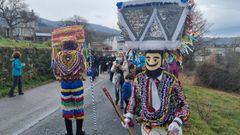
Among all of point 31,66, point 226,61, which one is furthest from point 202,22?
point 31,66

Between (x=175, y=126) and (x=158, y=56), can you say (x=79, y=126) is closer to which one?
(x=158, y=56)

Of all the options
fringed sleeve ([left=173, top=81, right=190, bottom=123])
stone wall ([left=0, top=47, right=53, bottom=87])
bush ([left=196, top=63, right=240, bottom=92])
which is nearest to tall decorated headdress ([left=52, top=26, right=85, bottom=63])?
fringed sleeve ([left=173, top=81, right=190, bottom=123])

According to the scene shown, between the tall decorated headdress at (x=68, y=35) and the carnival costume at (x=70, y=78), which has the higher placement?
the tall decorated headdress at (x=68, y=35)

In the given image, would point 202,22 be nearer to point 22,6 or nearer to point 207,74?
point 207,74

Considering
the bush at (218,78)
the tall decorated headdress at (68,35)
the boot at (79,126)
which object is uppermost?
the tall decorated headdress at (68,35)

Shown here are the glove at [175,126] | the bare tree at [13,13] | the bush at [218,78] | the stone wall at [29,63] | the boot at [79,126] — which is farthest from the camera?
the bare tree at [13,13]

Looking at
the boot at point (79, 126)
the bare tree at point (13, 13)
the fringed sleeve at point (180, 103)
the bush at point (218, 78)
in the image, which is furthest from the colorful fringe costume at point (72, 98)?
the bare tree at point (13, 13)

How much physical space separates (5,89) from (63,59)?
26.9 ft

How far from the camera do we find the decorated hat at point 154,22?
13.2ft

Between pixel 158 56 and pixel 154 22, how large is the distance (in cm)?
45

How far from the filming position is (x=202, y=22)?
129ft

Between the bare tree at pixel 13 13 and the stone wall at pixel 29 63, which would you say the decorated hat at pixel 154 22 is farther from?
the bare tree at pixel 13 13

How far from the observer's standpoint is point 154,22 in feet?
13.5

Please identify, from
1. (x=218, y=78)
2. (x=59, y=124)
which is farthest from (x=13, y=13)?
(x=59, y=124)
